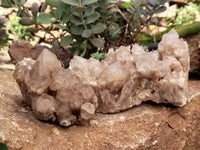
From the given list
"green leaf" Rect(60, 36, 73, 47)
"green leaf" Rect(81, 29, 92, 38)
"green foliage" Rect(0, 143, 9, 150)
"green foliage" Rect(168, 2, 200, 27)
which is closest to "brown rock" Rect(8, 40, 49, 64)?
"green leaf" Rect(60, 36, 73, 47)

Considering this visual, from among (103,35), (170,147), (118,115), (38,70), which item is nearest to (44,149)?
(38,70)

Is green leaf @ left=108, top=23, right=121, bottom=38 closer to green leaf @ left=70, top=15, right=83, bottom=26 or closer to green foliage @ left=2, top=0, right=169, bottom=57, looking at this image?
green foliage @ left=2, top=0, right=169, bottom=57

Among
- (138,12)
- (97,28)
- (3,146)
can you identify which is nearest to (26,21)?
(97,28)

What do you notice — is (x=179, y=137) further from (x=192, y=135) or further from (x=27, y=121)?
(x=27, y=121)

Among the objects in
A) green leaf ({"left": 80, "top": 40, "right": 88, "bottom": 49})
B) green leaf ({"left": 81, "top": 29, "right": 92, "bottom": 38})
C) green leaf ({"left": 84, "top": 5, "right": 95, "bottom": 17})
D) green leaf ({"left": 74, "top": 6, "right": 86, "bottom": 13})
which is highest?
green leaf ({"left": 74, "top": 6, "right": 86, "bottom": 13})

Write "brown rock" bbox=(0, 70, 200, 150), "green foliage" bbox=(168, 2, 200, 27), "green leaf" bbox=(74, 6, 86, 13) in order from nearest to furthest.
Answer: "brown rock" bbox=(0, 70, 200, 150)
"green leaf" bbox=(74, 6, 86, 13)
"green foliage" bbox=(168, 2, 200, 27)

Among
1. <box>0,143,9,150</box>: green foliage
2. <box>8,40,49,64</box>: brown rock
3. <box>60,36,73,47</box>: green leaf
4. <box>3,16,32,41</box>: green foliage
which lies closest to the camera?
<box>0,143,9,150</box>: green foliage

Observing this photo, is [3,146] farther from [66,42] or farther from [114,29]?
[114,29]
